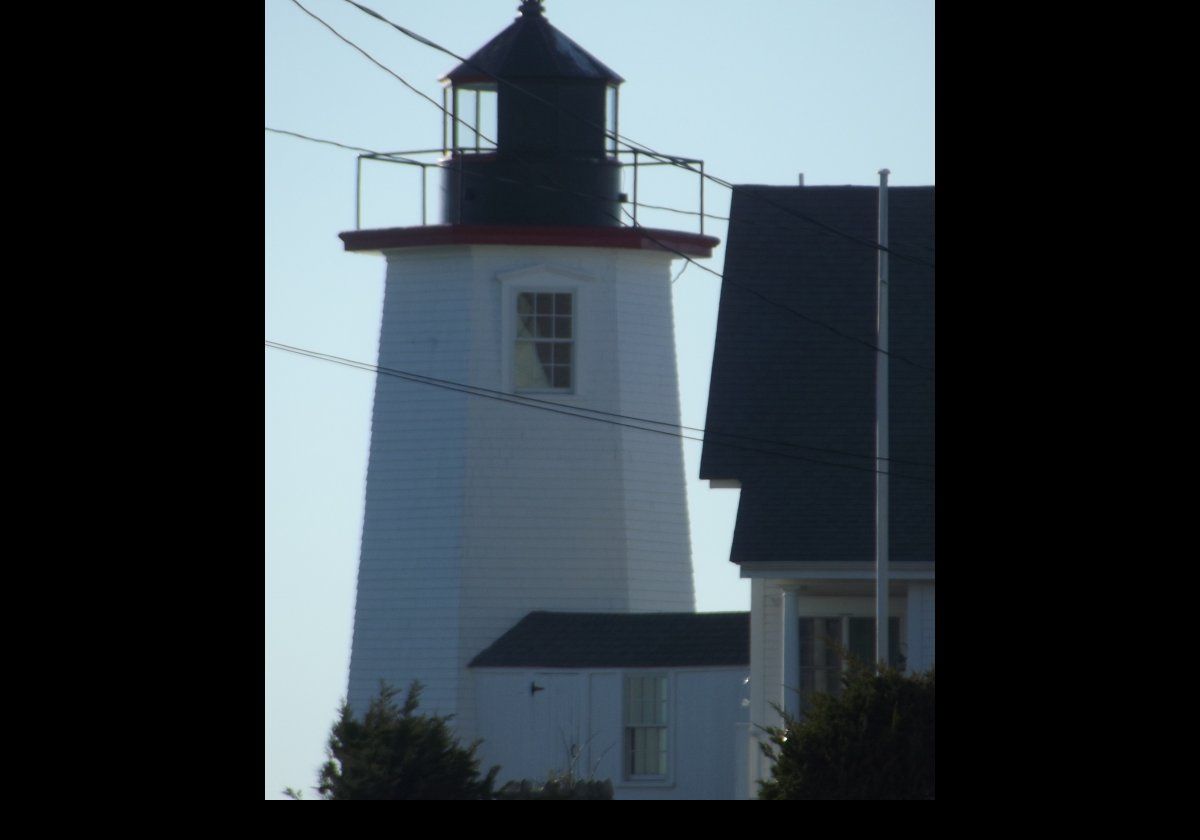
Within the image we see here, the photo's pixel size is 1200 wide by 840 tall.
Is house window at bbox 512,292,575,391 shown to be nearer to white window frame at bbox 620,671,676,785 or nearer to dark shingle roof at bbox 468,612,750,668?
dark shingle roof at bbox 468,612,750,668

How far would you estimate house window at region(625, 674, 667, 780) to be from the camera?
2342cm

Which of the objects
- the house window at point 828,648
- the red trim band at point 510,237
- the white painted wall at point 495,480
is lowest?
the house window at point 828,648

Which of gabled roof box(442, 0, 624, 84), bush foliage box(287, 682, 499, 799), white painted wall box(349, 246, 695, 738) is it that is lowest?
bush foliage box(287, 682, 499, 799)

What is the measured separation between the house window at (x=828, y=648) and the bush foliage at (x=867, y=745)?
17.3ft

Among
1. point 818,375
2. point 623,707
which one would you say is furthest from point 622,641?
point 818,375

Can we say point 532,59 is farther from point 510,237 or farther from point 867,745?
point 867,745

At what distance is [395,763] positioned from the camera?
1920cm

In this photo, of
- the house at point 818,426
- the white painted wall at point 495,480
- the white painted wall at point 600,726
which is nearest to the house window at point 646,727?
the white painted wall at point 600,726

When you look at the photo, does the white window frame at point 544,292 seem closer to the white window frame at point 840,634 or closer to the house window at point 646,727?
the house window at point 646,727

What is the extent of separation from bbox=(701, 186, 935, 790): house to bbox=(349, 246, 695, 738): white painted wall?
2.22m

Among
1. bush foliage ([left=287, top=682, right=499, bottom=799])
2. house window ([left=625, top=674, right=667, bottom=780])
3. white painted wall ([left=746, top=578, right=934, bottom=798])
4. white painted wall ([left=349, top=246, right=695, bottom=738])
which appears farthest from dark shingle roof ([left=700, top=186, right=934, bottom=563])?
bush foliage ([left=287, top=682, right=499, bottom=799])

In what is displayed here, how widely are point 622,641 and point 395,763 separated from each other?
509 centimetres

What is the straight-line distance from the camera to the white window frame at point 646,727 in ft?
76.6
